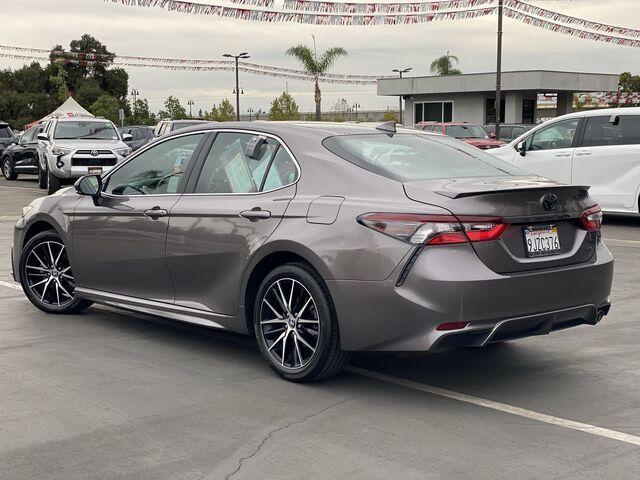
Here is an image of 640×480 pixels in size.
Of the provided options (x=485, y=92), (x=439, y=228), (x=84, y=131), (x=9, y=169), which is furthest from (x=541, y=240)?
(x=485, y=92)

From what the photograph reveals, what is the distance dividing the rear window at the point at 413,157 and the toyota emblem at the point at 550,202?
545mm

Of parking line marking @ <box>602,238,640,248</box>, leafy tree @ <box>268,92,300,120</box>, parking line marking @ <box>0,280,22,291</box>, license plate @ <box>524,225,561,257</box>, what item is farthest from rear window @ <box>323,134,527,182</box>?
leafy tree @ <box>268,92,300,120</box>

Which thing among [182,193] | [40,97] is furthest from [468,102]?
[40,97]

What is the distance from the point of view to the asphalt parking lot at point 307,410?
4051mm

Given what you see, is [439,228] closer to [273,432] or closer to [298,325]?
[298,325]

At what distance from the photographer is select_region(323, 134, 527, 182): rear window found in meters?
5.34

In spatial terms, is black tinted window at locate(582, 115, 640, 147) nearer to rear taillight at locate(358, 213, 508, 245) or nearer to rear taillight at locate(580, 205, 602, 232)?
rear taillight at locate(580, 205, 602, 232)

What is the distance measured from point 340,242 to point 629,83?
269 feet

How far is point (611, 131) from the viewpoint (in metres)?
14.0

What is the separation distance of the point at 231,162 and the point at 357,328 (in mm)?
1648

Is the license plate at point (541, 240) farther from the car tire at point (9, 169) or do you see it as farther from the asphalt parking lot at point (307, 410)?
the car tire at point (9, 169)

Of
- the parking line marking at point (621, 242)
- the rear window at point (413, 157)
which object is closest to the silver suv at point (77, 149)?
the parking line marking at point (621, 242)

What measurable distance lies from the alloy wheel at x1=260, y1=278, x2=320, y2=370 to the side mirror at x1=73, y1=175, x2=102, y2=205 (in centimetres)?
205

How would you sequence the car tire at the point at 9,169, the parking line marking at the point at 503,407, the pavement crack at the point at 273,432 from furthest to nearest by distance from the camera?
the car tire at the point at 9,169
the parking line marking at the point at 503,407
the pavement crack at the point at 273,432
